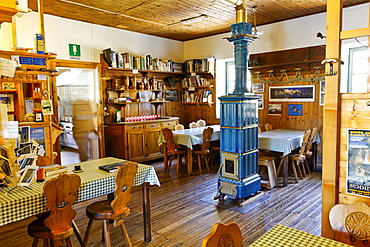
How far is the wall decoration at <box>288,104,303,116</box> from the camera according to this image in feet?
20.1

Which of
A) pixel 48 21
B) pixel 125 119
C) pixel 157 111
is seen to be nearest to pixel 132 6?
pixel 48 21

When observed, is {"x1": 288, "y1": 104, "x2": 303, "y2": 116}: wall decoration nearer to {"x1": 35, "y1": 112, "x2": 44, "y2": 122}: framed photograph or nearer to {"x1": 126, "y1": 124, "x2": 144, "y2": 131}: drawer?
{"x1": 126, "y1": 124, "x2": 144, "y2": 131}: drawer

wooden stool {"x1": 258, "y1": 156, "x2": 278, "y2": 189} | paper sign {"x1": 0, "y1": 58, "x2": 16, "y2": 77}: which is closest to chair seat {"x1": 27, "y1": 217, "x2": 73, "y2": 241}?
paper sign {"x1": 0, "y1": 58, "x2": 16, "y2": 77}

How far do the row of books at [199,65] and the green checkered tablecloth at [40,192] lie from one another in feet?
16.3

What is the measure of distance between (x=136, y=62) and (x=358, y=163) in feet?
18.9

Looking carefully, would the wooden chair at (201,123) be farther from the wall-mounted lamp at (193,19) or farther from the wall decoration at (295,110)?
the wall-mounted lamp at (193,19)

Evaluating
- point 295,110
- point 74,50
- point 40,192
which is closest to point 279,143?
point 295,110

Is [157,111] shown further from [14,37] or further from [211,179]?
[14,37]

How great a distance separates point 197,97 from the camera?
25.8 feet

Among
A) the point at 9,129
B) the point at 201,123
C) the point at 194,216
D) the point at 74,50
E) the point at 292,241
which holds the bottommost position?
the point at 194,216

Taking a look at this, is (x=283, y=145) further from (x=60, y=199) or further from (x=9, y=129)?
(x=9, y=129)

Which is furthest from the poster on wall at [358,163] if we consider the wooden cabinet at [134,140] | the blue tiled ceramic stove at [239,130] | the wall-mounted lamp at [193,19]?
the wooden cabinet at [134,140]

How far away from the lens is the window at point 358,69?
5.46m

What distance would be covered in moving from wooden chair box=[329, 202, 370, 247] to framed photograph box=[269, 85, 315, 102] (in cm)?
453
